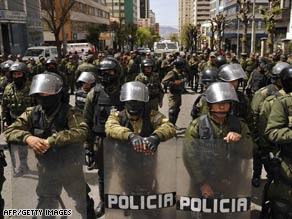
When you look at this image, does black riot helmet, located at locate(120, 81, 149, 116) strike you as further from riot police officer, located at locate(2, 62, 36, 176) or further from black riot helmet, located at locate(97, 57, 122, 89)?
riot police officer, located at locate(2, 62, 36, 176)

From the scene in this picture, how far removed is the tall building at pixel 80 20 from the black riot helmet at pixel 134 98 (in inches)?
1655

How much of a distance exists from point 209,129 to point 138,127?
0.63 meters

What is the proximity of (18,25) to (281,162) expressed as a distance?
3386 cm

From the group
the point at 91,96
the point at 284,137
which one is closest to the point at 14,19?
the point at 91,96

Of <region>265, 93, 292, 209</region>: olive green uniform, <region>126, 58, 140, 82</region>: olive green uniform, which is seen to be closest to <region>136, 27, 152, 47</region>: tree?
<region>126, 58, 140, 82</region>: olive green uniform

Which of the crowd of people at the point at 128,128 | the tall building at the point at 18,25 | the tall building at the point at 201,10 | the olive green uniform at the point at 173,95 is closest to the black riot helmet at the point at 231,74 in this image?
the crowd of people at the point at 128,128

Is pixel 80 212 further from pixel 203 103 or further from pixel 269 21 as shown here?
pixel 269 21

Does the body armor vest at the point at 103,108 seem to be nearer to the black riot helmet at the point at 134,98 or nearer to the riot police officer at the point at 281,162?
the black riot helmet at the point at 134,98

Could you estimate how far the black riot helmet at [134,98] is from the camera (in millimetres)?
3189

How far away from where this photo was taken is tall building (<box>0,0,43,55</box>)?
97.3 feet

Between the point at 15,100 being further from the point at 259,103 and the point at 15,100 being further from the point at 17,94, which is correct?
the point at 259,103

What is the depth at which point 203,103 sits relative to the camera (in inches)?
187

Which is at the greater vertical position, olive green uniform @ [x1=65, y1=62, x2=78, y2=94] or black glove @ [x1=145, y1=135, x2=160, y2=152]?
black glove @ [x1=145, y1=135, x2=160, y2=152]

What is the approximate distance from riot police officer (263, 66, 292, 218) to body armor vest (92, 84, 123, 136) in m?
1.76
